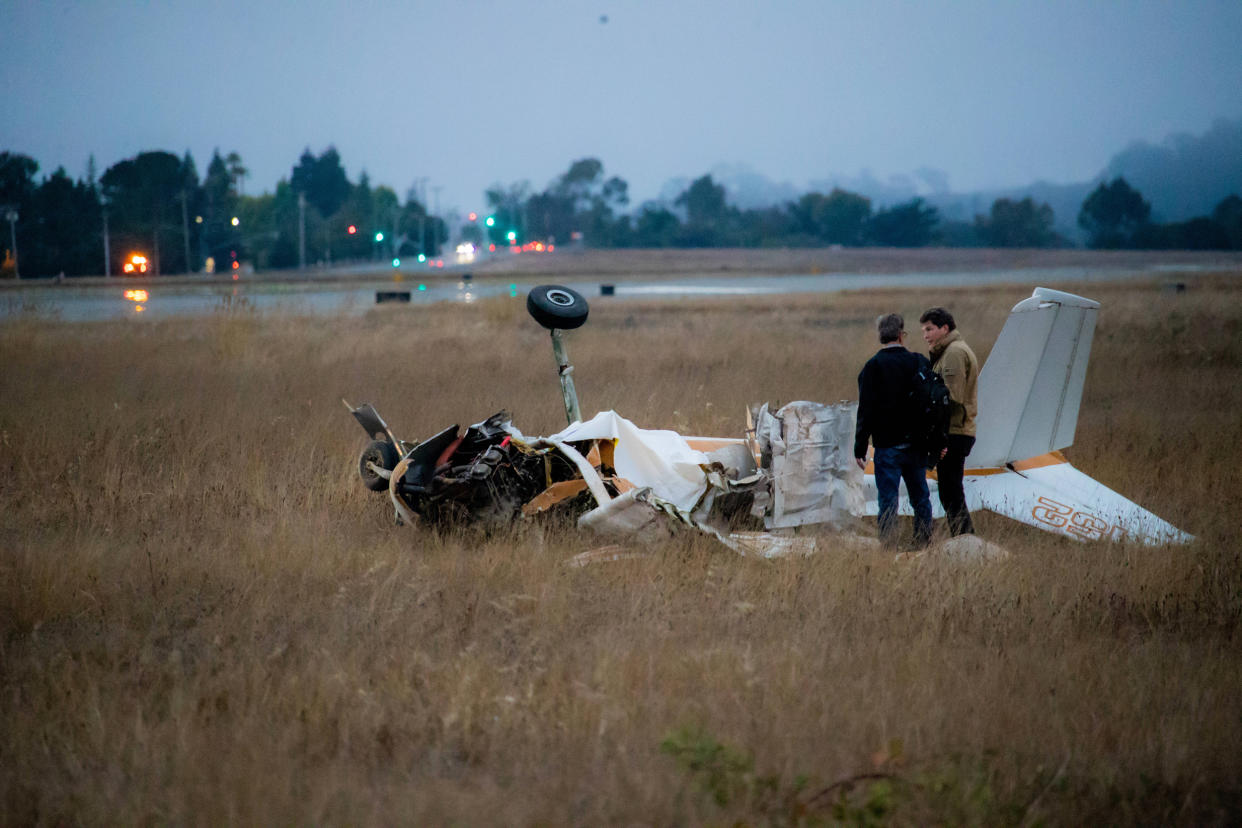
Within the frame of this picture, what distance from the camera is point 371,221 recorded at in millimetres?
127250

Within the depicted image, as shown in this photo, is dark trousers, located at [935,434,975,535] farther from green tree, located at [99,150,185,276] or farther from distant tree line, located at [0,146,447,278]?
green tree, located at [99,150,185,276]

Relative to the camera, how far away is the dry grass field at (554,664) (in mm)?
→ 3117

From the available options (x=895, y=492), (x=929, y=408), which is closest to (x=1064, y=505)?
(x=895, y=492)

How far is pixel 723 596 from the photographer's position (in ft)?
16.5

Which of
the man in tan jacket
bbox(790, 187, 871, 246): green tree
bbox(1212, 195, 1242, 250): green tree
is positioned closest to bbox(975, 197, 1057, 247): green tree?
bbox(790, 187, 871, 246): green tree

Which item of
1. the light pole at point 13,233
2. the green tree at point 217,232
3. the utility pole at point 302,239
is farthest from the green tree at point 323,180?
the light pole at point 13,233

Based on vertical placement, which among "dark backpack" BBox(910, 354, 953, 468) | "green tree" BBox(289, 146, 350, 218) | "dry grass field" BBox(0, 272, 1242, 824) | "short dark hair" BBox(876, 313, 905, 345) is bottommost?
"dry grass field" BBox(0, 272, 1242, 824)

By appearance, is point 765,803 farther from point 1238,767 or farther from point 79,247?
point 79,247

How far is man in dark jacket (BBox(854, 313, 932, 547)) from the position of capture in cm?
582

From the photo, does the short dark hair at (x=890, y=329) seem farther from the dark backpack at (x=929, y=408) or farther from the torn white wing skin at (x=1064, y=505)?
the torn white wing skin at (x=1064, y=505)

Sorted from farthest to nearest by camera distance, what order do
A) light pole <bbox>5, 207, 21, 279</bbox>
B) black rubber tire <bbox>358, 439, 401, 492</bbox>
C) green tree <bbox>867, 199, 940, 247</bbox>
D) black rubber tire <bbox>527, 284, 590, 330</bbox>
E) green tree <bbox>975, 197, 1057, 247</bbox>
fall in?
green tree <bbox>975, 197, 1057, 247</bbox>
green tree <bbox>867, 199, 940, 247</bbox>
light pole <bbox>5, 207, 21, 279</bbox>
black rubber tire <bbox>527, 284, 590, 330</bbox>
black rubber tire <bbox>358, 439, 401, 492</bbox>

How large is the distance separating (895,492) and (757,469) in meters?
0.97

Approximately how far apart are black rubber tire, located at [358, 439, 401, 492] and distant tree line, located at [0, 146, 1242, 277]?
5489 cm

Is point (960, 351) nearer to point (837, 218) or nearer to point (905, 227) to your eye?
point (905, 227)
